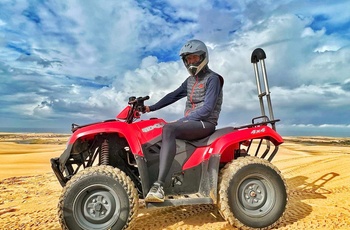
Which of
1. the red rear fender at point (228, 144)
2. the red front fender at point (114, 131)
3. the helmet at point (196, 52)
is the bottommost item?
the red rear fender at point (228, 144)

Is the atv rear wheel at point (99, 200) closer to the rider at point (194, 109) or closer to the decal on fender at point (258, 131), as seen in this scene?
the rider at point (194, 109)

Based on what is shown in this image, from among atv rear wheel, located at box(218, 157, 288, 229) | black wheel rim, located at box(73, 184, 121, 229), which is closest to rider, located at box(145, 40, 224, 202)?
black wheel rim, located at box(73, 184, 121, 229)

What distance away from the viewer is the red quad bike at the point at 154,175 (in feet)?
14.2

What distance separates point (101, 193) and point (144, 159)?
729 mm

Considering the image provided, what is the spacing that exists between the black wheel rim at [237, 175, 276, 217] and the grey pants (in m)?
0.97

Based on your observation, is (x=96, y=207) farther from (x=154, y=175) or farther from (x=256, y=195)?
(x=256, y=195)

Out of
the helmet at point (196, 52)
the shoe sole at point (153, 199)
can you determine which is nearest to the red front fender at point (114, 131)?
the shoe sole at point (153, 199)

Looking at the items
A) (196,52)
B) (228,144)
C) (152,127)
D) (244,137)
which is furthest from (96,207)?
(196,52)

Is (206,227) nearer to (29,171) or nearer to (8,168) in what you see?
(29,171)

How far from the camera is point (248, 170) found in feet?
15.6

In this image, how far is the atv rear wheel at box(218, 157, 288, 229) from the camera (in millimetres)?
4648

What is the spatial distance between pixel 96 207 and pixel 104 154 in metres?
0.80

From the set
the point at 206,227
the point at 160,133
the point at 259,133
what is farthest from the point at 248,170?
the point at 160,133

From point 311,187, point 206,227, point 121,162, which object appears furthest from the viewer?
point 311,187
